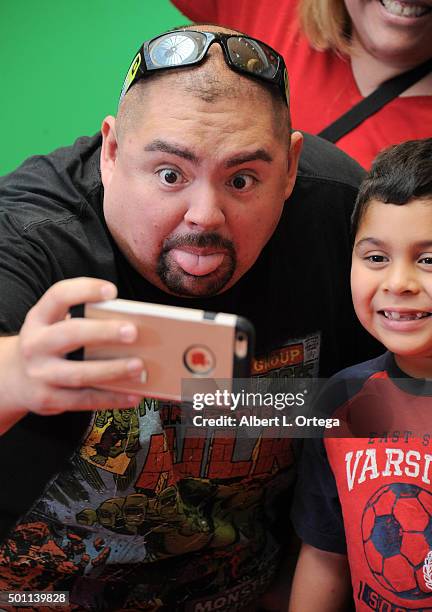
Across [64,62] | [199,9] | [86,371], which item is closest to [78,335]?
[86,371]

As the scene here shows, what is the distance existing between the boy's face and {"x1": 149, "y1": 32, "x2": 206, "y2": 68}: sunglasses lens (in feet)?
0.80

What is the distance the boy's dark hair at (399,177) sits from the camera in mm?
834

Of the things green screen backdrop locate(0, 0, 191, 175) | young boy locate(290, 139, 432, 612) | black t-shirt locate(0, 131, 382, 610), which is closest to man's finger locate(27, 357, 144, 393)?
black t-shirt locate(0, 131, 382, 610)

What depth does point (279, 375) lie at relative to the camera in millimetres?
1005

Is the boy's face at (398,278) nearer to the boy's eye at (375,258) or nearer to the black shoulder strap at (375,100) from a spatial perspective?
the boy's eye at (375,258)

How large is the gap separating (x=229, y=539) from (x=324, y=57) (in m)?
0.74

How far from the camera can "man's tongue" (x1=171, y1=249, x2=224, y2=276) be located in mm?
A: 850

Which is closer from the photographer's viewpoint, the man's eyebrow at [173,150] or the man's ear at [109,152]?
the man's eyebrow at [173,150]

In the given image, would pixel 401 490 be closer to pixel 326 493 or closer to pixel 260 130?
pixel 326 493

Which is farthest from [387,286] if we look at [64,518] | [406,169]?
[64,518]

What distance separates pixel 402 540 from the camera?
0.82 meters

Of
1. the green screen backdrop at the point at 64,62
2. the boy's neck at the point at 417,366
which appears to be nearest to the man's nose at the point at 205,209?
the boy's neck at the point at 417,366

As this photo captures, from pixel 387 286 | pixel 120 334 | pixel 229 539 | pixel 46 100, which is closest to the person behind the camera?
pixel 120 334

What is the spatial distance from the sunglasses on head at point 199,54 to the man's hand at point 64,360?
1.12ft
